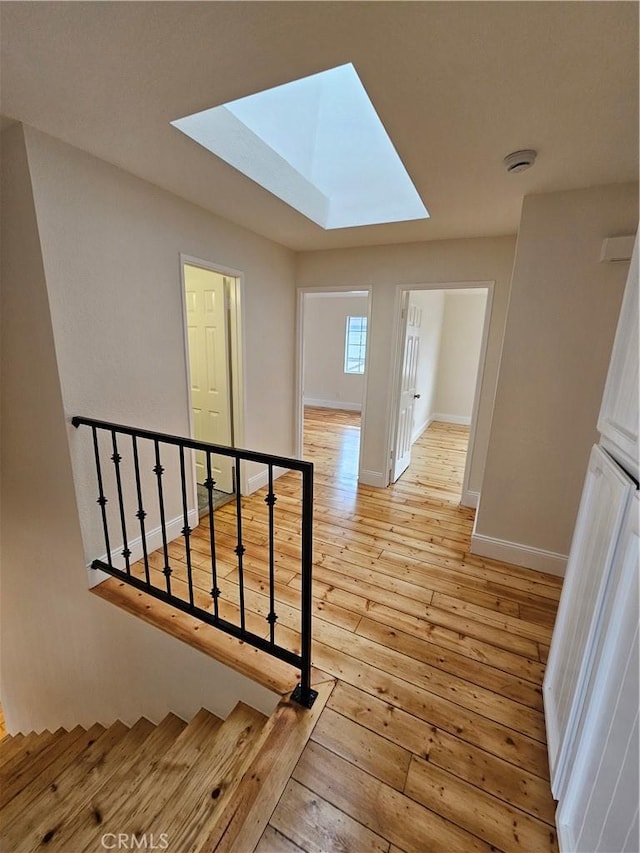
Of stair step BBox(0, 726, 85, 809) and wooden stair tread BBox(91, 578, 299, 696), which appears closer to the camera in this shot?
wooden stair tread BBox(91, 578, 299, 696)

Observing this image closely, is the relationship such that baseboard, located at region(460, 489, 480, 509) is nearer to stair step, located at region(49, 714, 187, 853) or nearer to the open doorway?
stair step, located at region(49, 714, 187, 853)

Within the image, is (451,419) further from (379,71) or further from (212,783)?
(212,783)

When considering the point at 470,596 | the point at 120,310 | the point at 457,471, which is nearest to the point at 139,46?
the point at 120,310

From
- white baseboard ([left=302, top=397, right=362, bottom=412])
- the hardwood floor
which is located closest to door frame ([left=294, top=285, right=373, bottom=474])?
the hardwood floor

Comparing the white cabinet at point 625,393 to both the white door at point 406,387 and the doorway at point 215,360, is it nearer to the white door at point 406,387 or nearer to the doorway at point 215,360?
the white door at point 406,387

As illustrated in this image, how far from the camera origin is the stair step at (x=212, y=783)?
126 cm

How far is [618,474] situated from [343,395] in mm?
6909

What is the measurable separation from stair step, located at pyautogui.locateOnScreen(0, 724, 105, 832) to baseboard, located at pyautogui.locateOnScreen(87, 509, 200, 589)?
0.95m

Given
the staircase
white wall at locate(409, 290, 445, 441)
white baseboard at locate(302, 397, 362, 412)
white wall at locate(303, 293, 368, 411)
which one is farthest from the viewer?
white baseboard at locate(302, 397, 362, 412)

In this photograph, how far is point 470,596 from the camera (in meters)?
2.15

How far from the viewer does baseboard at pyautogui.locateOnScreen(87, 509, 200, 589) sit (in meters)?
2.14

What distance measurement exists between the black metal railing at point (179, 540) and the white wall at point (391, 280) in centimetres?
144

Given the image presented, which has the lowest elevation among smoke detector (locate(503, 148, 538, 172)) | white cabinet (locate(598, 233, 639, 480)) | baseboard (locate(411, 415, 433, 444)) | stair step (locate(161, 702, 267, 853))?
stair step (locate(161, 702, 267, 853))

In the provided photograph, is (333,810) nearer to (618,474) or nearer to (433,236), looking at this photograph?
(618,474)
